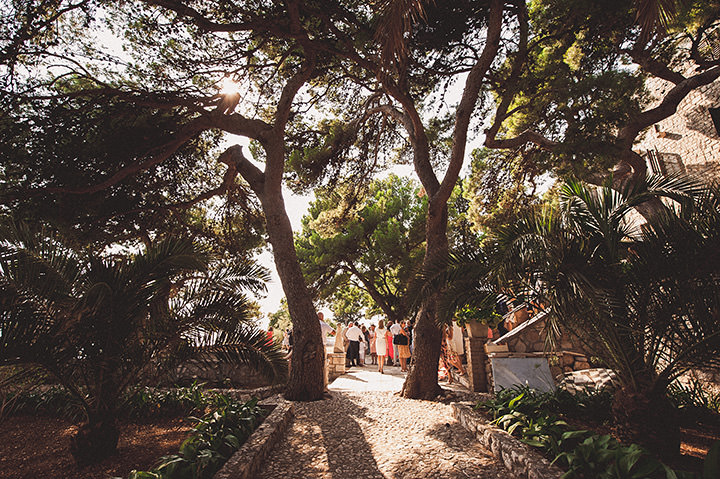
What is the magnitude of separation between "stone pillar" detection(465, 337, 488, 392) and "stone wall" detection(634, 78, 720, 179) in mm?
6990

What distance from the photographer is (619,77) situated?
6277 mm

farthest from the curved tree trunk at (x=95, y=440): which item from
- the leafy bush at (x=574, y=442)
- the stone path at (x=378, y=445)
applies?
the leafy bush at (x=574, y=442)

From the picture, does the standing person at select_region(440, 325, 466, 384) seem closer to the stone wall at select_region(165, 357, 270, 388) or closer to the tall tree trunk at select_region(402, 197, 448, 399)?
the tall tree trunk at select_region(402, 197, 448, 399)

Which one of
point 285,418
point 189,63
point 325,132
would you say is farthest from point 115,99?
point 285,418

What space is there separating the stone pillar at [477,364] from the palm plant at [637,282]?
3.21m

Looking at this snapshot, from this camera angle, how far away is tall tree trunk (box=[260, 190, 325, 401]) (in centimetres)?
610

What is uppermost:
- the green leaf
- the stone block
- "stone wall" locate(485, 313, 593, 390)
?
"stone wall" locate(485, 313, 593, 390)

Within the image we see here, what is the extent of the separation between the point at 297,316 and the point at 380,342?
523cm

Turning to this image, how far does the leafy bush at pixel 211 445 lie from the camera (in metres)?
2.51

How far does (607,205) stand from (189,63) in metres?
7.63

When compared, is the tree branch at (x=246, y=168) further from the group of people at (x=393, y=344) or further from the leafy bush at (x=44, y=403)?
the leafy bush at (x=44, y=403)

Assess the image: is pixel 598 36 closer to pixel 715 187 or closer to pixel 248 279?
pixel 715 187

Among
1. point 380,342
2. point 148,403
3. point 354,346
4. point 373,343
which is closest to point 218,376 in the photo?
point 148,403

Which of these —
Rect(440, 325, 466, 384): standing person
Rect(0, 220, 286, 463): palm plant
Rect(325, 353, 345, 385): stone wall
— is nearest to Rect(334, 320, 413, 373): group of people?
Rect(325, 353, 345, 385): stone wall
